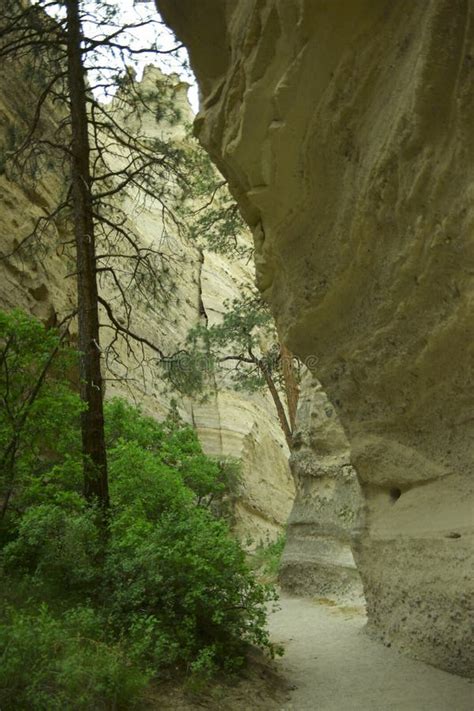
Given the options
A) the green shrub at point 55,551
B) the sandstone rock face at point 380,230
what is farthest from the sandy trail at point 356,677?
the green shrub at point 55,551

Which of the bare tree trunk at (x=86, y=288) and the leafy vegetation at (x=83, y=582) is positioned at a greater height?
the bare tree trunk at (x=86, y=288)

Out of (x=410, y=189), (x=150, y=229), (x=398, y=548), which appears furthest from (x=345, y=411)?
(x=150, y=229)

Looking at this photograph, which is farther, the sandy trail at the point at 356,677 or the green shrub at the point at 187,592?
the green shrub at the point at 187,592

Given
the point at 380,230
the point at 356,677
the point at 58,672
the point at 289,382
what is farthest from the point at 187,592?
the point at 289,382

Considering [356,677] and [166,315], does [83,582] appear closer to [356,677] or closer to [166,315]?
[356,677]

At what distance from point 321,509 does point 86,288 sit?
215 inches

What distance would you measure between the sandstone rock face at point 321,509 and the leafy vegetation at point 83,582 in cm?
374

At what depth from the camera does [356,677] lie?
6344 millimetres

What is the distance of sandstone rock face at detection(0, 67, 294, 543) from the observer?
1519 centimetres

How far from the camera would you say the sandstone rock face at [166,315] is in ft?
49.8

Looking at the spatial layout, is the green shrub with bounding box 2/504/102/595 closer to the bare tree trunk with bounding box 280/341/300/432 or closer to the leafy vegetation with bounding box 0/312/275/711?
the leafy vegetation with bounding box 0/312/275/711

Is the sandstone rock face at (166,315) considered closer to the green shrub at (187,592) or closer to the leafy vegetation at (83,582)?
the leafy vegetation at (83,582)

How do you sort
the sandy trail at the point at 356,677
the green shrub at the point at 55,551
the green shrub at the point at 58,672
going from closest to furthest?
the green shrub at the point at 58,672 < the sandy trail at the point at 356,677 < the green shrub at the point at 55,551

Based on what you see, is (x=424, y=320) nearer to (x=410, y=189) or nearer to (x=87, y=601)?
(x=410, y=189)
